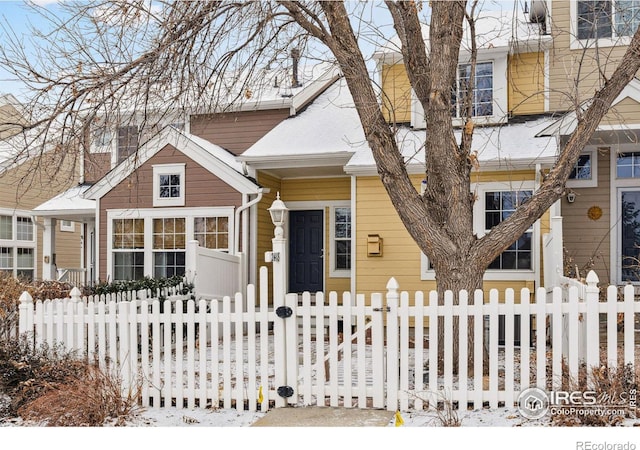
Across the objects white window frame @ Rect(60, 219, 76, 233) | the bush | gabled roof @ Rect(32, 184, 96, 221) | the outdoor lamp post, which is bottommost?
the bush

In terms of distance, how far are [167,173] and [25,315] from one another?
20.7 ft

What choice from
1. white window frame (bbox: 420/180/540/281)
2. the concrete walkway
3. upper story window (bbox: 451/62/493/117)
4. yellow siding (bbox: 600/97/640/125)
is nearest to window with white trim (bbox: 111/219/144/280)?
white window frame (bbox: 420/180/540/281)

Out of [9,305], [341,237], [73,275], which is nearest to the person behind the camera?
[9,305]

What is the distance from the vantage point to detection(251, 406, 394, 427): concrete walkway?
538 centimetres

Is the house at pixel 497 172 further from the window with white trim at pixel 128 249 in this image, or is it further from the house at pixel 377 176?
the window with white trim at pixel 128 249

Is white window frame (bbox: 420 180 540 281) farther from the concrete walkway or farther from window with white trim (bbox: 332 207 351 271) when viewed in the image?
the concrete walkway

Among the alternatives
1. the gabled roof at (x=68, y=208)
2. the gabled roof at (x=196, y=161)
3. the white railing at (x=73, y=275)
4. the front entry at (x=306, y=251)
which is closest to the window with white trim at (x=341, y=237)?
the front entry at (x=306, y=251)

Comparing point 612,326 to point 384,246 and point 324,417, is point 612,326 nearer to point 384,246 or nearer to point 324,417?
point 324,417

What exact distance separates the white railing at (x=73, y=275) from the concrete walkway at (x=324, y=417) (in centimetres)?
1115

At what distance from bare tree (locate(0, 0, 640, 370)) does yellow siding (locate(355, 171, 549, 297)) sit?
3585 mm

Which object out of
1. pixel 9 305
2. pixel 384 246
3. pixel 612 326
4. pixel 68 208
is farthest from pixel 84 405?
pixel 68 208

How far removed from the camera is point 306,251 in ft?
44.5

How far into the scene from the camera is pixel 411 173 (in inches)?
434

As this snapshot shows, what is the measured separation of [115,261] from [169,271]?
3.94 feet
